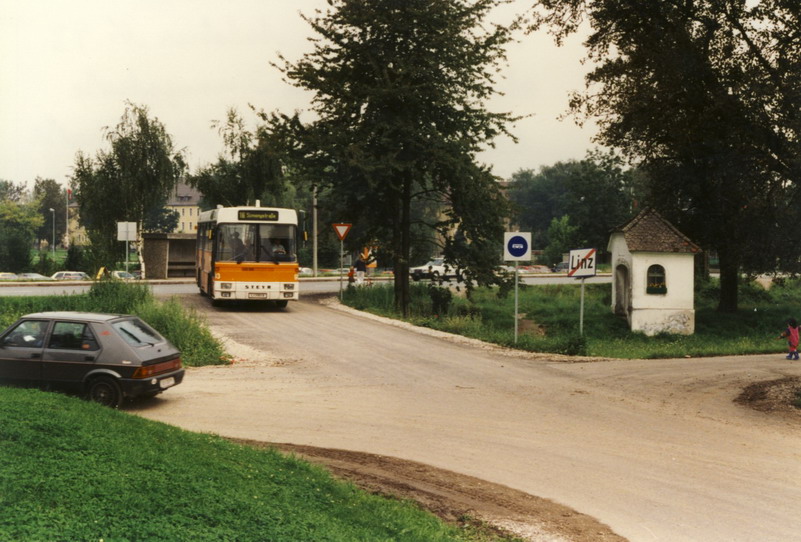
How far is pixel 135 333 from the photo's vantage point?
1307cm

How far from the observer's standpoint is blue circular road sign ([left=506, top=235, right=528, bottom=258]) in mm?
21953

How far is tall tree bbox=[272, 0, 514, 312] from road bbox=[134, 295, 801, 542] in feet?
33.5

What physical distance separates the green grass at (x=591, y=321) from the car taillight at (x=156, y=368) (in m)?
11.0

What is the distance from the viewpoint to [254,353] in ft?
62.2

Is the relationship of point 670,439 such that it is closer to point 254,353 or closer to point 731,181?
point 254,353

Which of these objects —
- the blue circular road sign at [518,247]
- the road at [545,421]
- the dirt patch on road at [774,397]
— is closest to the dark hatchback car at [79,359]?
the road at [545,421]

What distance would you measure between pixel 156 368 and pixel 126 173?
3362 cm

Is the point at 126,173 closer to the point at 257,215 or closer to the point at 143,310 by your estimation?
the point at 257,215

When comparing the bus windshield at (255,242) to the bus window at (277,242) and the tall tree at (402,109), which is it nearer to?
the bus window at (277,242)

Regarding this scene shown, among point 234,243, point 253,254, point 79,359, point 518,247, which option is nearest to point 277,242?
point 253,254

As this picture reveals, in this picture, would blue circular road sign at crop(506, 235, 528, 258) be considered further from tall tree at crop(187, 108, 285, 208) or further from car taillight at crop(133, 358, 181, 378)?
tall tree at crop(187, 108, 285, 208)

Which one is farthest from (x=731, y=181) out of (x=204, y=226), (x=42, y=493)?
(x=42, y=493)

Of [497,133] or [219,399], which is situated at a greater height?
[497,133]

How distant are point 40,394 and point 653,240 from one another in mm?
27806
